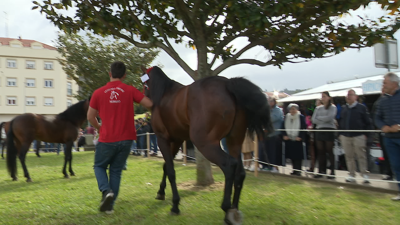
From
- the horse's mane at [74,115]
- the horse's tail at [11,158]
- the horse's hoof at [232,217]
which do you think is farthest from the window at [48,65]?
the horse's hoof at [232,217]

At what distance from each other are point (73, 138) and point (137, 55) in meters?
13.0

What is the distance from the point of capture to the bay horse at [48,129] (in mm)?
9809

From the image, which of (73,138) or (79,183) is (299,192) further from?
(73,138)

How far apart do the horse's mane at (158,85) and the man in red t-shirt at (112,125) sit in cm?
61

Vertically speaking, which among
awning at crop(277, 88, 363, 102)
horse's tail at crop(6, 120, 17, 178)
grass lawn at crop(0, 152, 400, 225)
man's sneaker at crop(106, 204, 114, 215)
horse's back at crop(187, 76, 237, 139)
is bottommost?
grass lawn at crop(0, 152, 400, 225)

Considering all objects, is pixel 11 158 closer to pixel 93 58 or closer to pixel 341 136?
pixel 341 136

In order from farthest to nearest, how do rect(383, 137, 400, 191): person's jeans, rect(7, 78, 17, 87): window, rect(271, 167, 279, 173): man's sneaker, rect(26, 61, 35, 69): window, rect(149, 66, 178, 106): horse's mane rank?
rect(26, 61, 35, 69): window, rect(7, 78, 17, 87): window, rect(271, 167, 279, 173): man's sneaker, rect(383, 137, 400, 191): person's jeans, rect(149, 66, 178, 106): horse's mane

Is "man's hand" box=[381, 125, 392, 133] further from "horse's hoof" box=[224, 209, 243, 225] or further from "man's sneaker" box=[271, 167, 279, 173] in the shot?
"man's sneaker" box=[271, 167, 279, 173]

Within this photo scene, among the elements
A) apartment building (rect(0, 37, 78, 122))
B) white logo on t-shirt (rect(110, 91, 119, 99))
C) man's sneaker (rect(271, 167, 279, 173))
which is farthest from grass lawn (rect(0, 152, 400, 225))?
apartment building (rect(0, 37, 78, 122))

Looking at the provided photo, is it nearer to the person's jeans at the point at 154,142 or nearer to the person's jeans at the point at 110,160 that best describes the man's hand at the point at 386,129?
the person's jeans at the point at 110,160

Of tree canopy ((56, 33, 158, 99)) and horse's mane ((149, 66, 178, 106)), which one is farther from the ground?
tree canopy ((56, 33, 158, 99))

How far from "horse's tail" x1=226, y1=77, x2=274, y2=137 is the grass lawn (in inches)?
49.8

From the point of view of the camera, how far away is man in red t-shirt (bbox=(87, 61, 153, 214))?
4.95m

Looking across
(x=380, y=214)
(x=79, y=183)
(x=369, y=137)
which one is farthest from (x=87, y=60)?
(x=380, y=214)
